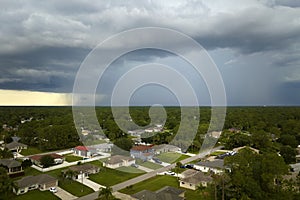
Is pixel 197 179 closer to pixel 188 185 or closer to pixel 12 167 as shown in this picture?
pixel 188 185

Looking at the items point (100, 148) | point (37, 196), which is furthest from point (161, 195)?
point (100, 148)

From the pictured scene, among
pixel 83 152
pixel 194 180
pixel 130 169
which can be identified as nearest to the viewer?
pixel 194 180

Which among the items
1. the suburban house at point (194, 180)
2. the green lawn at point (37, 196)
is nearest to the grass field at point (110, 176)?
the green lawn at point (37, 196)

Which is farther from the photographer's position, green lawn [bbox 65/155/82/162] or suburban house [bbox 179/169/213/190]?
green lawn [bbox 65/155/82/162]

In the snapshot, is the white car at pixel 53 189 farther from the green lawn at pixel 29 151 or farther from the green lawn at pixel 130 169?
the green lawn at pixel 29 151

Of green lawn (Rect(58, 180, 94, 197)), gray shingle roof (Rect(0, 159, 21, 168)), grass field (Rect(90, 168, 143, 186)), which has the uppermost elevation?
gray shingle roof (Rect(0, 159, 21, 168))

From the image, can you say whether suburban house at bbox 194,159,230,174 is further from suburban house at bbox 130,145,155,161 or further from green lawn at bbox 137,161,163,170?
suburban house at bbox 130,145,155,161

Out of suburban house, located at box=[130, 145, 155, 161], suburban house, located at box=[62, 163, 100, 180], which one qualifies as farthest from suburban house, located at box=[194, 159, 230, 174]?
suburban house, located at box=[62, 163, 100, 180]

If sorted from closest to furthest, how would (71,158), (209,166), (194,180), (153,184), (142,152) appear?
(194,180) → (153,184) → (209,166) → (71,158) → (142,152)
